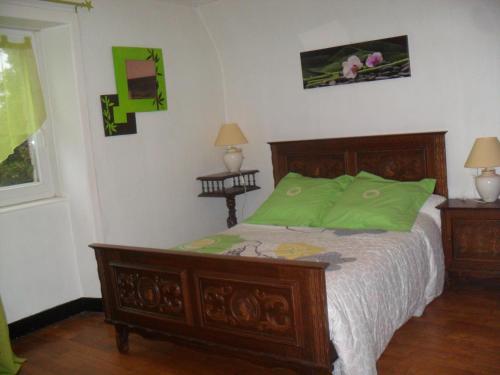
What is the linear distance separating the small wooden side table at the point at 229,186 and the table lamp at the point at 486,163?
1885 mm

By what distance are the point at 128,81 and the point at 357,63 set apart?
5.79 ft

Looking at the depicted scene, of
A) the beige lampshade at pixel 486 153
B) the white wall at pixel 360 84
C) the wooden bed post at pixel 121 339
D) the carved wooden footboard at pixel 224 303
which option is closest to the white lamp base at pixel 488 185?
the beige lampshade at pixel 486 153

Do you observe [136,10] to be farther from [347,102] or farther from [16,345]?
[16,345]

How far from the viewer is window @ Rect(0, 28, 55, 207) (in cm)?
351

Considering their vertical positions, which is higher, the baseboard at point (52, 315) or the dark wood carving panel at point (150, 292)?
the dark wood carving panel at point (150, 292)

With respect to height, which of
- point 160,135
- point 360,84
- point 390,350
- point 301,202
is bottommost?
point 390,350

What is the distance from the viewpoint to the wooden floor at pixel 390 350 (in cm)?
263

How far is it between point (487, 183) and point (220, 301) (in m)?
1.99

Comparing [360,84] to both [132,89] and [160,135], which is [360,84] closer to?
[160,135]

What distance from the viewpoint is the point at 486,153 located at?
3.36 meters

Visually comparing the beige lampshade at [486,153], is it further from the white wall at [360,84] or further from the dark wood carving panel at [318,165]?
the dark wood carving panel at [318,165]

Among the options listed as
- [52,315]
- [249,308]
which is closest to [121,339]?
[52,315]

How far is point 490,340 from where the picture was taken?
110 inches

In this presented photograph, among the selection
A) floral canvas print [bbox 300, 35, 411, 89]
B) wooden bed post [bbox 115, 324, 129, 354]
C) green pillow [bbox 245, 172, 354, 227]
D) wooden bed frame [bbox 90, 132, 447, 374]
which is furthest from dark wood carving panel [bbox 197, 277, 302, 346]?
floral canvas print [bbox 300, 35, 411, 89]
